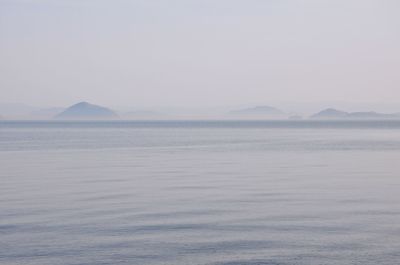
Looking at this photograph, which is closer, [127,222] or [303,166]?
[127,222]

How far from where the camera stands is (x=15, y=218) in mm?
16281

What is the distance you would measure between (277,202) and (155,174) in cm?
1074

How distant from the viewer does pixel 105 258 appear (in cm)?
1206

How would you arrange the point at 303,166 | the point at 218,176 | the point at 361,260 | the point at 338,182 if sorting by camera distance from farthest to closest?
the point at 303,166, the point at 218,176, the point at 338,182, the point at 361,260

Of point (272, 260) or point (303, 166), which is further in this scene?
point (303, 166)

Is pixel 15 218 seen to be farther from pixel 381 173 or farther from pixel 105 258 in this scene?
pixel 381 173

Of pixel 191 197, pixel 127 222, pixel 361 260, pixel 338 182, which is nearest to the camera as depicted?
pixel 361 260

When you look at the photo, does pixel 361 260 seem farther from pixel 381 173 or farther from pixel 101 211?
pixel 381 173

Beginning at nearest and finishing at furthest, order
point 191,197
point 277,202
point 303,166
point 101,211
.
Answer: point 101,211
point 277,202
point 191,197
point 303,166

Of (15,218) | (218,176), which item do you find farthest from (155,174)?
(15,218)

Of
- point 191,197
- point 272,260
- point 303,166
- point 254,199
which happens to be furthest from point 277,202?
point 303,166

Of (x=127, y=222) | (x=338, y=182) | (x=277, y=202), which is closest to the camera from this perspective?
(x=127, y=222)

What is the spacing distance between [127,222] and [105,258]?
361 centimetres

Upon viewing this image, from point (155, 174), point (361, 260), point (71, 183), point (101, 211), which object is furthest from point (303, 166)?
point (361, 260)
